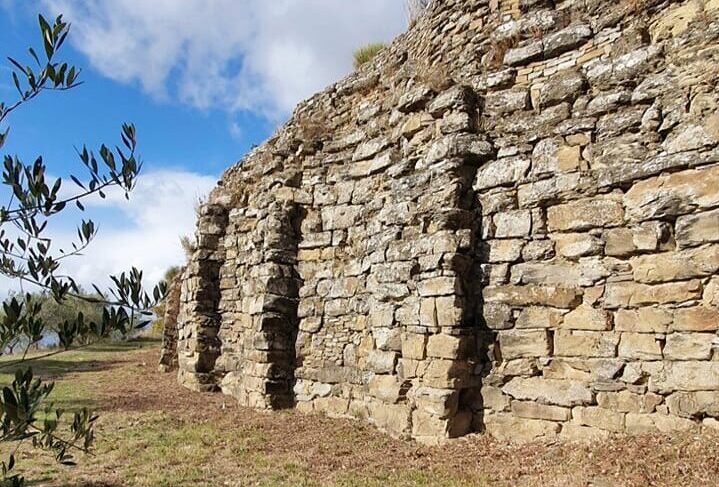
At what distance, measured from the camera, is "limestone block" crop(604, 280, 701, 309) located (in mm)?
5762

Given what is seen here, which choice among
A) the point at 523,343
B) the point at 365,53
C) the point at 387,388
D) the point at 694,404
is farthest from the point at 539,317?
the point at 365,53

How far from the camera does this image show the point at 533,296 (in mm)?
6992

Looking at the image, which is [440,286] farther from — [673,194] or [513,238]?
[673,194]

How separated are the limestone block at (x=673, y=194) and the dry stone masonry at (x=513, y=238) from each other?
2 centimetres

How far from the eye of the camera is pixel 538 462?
604 cm

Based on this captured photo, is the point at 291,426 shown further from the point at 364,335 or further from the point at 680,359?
the point at 680,359

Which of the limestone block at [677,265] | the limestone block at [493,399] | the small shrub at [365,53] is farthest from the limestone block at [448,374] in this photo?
the small shrub at [365,53]

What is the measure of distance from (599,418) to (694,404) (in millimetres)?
975

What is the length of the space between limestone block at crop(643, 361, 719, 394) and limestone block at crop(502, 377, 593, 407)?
2.35ft

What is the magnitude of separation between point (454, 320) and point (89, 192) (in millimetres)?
5078

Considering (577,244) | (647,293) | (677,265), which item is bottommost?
(647,293)

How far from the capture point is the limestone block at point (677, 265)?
18.5ft

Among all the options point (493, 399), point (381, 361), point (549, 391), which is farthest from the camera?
point (381, 361)

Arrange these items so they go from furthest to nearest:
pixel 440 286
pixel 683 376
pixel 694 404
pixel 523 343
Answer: pixel 440 286 → pixel 523 343 → pixel 683 376 → pixel 694 404
